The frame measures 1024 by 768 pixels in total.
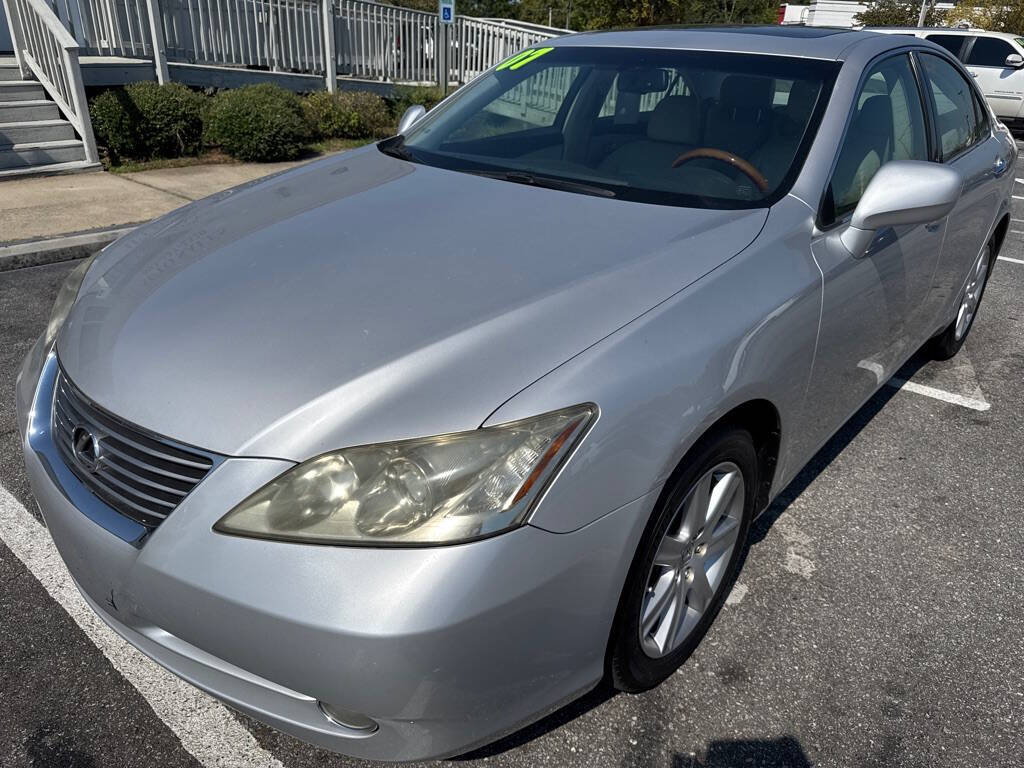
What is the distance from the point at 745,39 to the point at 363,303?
1.97m

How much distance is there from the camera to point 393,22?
13.0 m

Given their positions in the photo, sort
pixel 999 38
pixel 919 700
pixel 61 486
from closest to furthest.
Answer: pixel 61 486, pixel 919 700, pixel 999 38

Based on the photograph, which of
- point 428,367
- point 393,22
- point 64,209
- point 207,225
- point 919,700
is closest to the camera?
point 428,367

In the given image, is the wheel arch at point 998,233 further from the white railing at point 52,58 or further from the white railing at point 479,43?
the white railing at point 479,43

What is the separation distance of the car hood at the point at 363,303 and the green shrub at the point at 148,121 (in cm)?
693

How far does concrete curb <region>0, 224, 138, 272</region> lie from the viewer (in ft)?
18.1

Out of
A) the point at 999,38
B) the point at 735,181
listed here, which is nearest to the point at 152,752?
the point at 735,181

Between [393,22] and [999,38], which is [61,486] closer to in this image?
[393,22]

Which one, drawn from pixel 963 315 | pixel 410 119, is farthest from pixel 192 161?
pixel 963 315

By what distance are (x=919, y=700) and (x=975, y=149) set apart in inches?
112

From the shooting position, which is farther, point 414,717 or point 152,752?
point 152,752

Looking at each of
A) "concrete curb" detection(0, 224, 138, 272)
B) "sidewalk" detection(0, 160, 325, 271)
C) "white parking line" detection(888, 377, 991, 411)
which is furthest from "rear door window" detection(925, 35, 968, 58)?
"concrete curb" detection(0, 224, 138, 272)

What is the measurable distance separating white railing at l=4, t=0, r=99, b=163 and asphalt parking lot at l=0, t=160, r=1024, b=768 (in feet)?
19.9

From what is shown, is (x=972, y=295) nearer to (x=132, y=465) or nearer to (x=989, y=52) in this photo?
(x=132, y=465)
